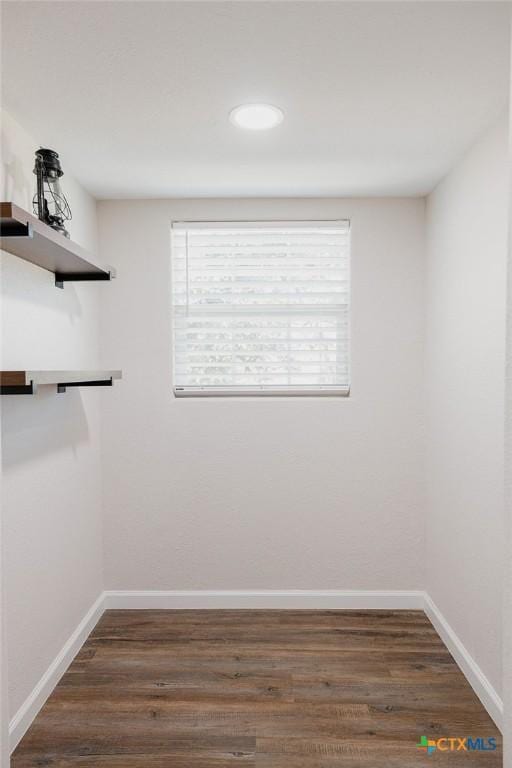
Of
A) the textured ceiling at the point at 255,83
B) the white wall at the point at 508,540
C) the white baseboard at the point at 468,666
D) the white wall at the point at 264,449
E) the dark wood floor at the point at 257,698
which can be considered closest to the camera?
the white wall at the point at 508,540

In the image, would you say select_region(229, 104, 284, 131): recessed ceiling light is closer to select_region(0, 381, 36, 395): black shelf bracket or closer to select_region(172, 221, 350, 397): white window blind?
select_region(172, 221, 350, 397): white window blind

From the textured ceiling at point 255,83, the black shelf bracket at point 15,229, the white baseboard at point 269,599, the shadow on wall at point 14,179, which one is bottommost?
the white baseboard at point 269,599

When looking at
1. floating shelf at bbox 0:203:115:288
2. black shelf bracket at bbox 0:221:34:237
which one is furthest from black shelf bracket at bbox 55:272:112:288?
black shelf bracket at bbox 0:221:34:237

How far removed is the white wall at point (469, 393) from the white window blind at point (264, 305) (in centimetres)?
54

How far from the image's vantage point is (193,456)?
3148 millimetres

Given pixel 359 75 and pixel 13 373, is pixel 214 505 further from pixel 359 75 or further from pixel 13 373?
pixel 359 75

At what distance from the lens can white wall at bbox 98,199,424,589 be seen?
311 centimetres

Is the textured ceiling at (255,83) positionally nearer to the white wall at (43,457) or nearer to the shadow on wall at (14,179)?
the shadow on wall at (14,179)

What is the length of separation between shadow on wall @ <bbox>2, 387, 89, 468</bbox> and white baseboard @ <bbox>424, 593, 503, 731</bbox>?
208cm

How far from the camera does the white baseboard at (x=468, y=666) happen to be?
211cm

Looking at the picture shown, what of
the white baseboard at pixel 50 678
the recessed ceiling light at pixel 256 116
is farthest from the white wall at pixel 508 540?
the white baseboard at pixel 50 678

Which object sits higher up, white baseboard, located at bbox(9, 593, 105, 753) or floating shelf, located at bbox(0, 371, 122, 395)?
floating shelf, located at bbox(0, 371, 122, 395)

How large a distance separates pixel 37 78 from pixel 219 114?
64cm

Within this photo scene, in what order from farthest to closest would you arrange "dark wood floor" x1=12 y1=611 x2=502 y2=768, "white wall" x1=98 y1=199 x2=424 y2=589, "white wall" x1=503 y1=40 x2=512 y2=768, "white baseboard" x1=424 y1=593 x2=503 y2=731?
"white wall" x1=98 y1=199 x2=424 y2=589 < "white baseboard" x1=424 y1=593 x2=503 y2=731 < "dark wood floor" x1=12 y1=611 x2=502 y2=768 < "white wall" x1=503 y1=40 x2=512 y2=768
